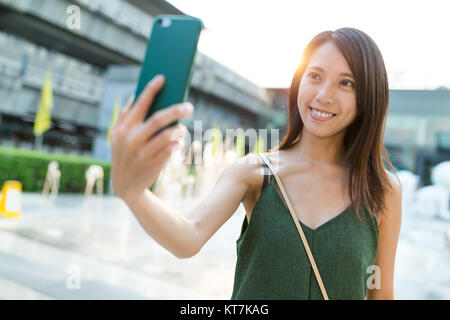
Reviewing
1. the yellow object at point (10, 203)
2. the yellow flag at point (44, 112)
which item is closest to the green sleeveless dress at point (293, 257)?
the yellow object at point (10, 203)

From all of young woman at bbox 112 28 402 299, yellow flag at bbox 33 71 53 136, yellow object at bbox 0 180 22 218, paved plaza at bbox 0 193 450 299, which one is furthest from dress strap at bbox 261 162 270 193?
yellow flag at bbox 33 71 53 136

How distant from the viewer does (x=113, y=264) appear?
4707 millimetres

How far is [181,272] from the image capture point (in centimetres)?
467

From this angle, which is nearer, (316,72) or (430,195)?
(316,72)

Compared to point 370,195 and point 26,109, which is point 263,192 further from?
point 26,109

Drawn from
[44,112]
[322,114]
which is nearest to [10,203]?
[322,114]

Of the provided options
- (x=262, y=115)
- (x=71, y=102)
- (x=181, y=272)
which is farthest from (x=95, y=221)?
(x=262, y=115)

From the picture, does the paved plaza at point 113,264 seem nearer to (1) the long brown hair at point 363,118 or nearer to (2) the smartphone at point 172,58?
(1) the long brown hair at point 363,118

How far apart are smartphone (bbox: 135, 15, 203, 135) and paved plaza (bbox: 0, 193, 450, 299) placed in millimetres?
3147

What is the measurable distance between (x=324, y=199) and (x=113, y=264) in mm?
4045

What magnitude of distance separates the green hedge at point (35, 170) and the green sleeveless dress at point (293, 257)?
37.4ft

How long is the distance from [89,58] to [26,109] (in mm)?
4487

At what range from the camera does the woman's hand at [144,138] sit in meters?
0.59
